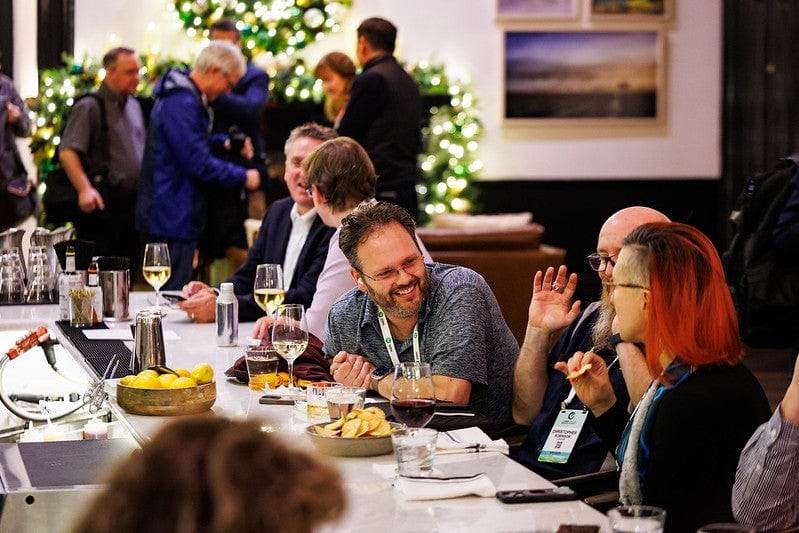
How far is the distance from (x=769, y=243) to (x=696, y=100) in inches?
190

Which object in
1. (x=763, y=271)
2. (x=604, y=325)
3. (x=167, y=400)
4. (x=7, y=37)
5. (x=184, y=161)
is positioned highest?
(x=7, y=37)

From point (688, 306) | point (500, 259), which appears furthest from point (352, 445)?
point (500, 259)

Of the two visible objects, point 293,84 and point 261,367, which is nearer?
point 261,367

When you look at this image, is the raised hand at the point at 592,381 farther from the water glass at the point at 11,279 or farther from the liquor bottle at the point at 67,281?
the water glass at the point at 11,279

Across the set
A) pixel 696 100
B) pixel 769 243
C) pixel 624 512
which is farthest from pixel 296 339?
pixel 696 100

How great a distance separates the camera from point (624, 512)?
67.4 inches

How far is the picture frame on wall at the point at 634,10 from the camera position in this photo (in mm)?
10680

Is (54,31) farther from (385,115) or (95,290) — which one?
(95,290)

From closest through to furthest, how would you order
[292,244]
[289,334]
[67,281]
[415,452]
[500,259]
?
[415,452]
[289,334]
[67,281]
[292,244]
[500,259]

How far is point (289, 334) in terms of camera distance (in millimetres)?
3000

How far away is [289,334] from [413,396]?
715 millimetres

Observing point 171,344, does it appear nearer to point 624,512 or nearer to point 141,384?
point 141,384

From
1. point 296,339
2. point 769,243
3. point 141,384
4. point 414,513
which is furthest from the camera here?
point 769,243

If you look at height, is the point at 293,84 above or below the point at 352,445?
above
